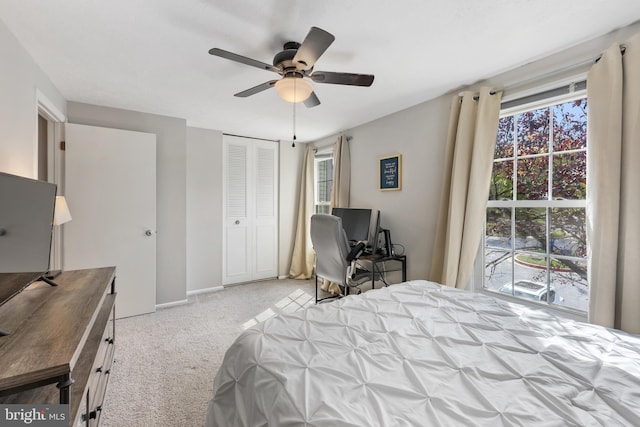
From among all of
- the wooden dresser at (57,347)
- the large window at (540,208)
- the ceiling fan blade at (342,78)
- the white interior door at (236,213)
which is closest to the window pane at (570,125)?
the large window at (540,208)

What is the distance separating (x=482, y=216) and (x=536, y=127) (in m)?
0.79

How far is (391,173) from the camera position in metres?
3.21

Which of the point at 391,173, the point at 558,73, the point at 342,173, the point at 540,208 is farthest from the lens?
the point at 342,173

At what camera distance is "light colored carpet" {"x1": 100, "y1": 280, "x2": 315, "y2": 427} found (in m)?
1.72

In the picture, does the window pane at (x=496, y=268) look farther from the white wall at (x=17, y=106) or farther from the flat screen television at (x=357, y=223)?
the white wall at (x=17, y=106)

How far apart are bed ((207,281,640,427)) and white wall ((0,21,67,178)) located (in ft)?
6.04

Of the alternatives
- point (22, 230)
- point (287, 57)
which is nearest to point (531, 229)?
point (287, 57)

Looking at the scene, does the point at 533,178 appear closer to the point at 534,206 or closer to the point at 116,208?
the point at 534,206

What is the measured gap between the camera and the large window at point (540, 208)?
195cm

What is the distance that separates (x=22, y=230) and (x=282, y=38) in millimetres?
1693

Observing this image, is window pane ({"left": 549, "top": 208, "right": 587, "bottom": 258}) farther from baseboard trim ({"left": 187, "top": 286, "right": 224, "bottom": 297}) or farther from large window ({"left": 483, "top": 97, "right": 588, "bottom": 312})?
baseboard trim ({"left": 187, "top": 286, "right": 224, "bottom": 297})

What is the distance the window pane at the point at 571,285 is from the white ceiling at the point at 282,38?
4.95ft

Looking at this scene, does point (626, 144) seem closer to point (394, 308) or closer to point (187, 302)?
point (394, 308)

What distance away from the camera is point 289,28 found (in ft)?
5.48
